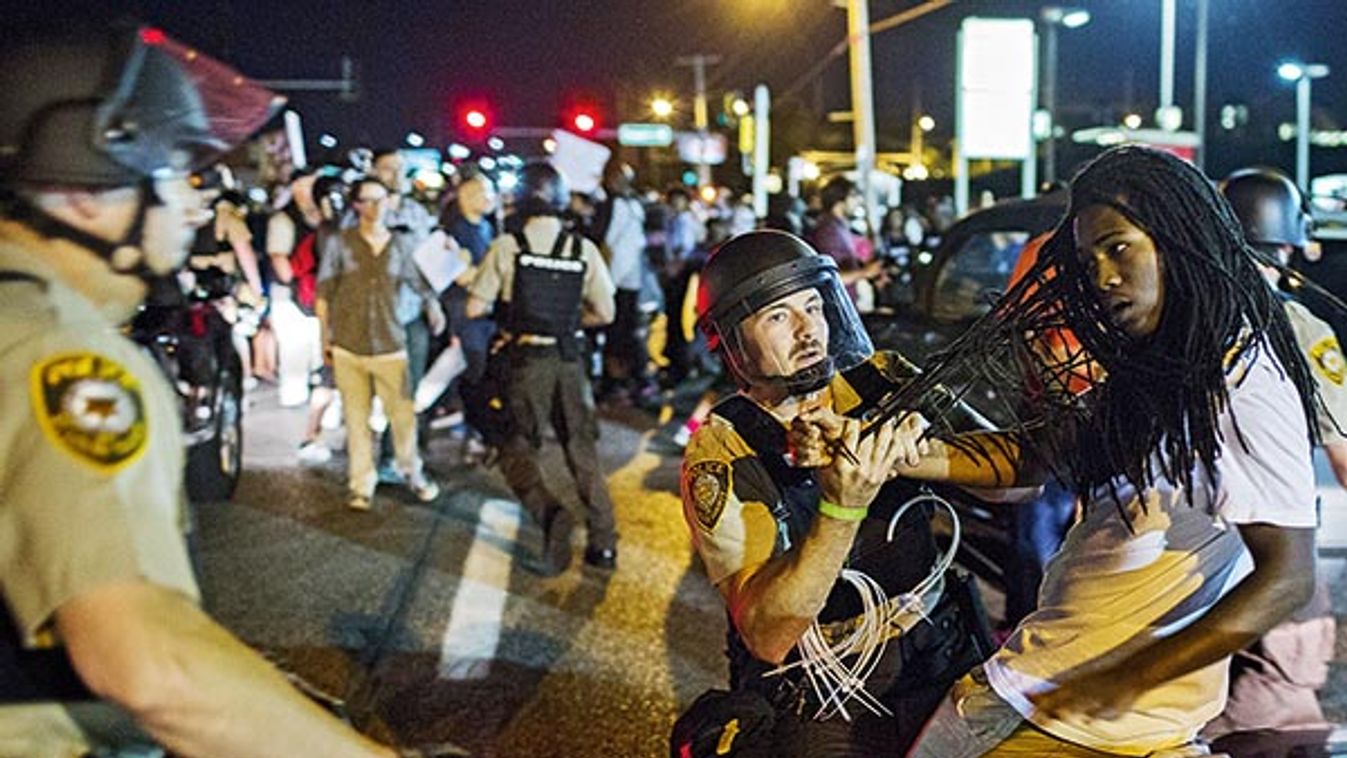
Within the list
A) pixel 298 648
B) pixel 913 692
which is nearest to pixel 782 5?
pixel 298 648

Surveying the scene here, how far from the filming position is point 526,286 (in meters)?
7.20

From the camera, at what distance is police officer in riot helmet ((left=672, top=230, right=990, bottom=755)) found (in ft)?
7.72

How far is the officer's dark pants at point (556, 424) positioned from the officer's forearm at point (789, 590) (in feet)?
15.5

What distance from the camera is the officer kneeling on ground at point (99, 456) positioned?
1578 millimetres

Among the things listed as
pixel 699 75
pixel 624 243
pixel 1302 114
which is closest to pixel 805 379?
pixel 624 243

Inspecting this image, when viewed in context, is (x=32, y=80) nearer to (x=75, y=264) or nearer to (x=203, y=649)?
(x=75, y=264)

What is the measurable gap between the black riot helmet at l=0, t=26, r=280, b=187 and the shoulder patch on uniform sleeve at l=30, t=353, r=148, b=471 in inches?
10.6

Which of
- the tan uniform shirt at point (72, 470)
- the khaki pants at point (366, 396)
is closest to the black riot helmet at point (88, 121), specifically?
the tan uniform shirt at point (72, 470)

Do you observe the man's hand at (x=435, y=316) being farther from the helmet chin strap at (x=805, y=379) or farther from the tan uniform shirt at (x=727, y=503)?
the tan uniform shirt at (x=727, y=503)

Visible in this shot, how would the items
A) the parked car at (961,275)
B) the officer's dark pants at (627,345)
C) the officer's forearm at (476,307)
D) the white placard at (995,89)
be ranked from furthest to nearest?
the white placard at (995,89) → the officer's dark pants at (627,345) → the officer's forearm at (476,307) → the parked car at (961,275)

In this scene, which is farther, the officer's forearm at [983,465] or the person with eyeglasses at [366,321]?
the person with eyeglasses at [366,321]

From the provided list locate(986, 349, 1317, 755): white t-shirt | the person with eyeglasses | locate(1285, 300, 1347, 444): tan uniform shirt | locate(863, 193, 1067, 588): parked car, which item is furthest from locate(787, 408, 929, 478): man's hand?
the person with eyeglasses

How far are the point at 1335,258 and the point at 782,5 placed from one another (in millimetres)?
20335

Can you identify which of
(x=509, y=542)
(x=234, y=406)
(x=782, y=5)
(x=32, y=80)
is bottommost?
(x=509, y=542)
